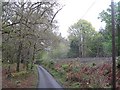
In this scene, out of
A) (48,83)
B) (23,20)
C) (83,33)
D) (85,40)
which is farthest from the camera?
(83,33)

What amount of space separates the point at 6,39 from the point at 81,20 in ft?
235

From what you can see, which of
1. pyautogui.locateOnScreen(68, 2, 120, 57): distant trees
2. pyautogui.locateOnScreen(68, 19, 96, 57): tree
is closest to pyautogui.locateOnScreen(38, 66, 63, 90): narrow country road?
pyautogui.locateOnScreen(68, 2, 120, 57): distant trees

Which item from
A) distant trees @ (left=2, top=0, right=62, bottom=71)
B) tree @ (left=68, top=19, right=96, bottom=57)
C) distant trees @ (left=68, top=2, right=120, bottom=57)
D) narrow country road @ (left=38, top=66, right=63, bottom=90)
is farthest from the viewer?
tree @ (left=68, top=19, right=96, bottom=57)

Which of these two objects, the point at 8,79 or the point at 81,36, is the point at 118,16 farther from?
the point at 81,36

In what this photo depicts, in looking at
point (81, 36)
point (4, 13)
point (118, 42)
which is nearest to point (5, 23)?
point (4, 13)

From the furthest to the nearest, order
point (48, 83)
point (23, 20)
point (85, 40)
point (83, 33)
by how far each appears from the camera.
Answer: point (83, 33), point (85, 40), point (48, 83), point (23, 20)

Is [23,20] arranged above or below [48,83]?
above

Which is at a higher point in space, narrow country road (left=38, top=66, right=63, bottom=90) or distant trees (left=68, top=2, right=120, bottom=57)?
distant trees (left=68, top=2, right=120, bottom=57)

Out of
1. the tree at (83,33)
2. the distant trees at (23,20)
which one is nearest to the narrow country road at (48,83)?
the distant trees at (23,20)

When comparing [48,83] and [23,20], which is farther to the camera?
[48,83]

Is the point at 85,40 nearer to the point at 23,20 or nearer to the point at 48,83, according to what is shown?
the point at 48,83

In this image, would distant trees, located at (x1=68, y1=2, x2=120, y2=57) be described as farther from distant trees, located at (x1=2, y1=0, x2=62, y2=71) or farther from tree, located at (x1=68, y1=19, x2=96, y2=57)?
distant trees, located at (x1=2, y1=0, x2=62, y2=71)

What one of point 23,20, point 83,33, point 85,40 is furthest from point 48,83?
point 83,33

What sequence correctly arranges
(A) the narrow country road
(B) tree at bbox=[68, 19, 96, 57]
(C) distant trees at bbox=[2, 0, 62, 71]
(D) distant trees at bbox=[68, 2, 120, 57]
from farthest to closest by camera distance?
(B) tree at bbox=[68, 19, 96, 57]
(D) distant trees at bbox=[68, 2, 120, 57]
(A) the narrow country road
(C) distant trees at bbox=[2, 0, 62, 71]
